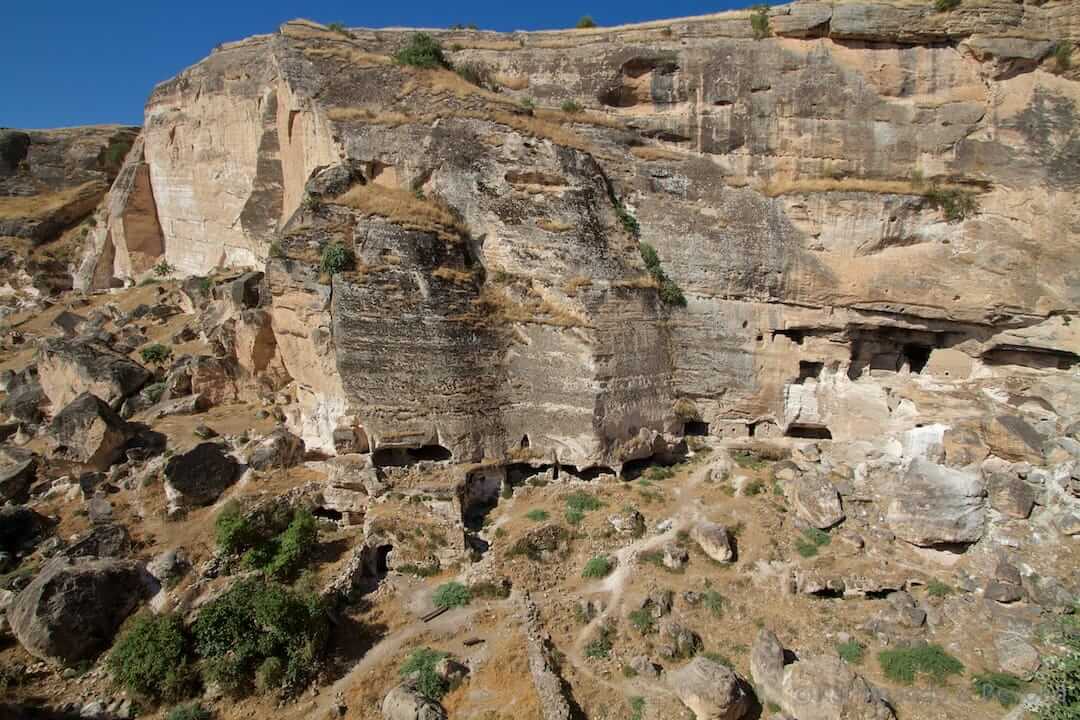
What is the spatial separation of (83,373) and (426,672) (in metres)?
12.8

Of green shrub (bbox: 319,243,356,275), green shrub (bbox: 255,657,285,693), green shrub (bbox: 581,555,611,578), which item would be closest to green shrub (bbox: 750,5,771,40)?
green shrub (bbox: 319,243,356,275)

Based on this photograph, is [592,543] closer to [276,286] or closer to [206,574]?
[206,574]

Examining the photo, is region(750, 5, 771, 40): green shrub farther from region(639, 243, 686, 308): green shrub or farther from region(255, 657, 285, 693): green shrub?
region(255, 657, 285, 693): green shrub

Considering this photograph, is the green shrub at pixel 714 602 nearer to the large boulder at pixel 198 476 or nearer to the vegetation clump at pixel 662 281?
the vegetation clump at pixel 662 281

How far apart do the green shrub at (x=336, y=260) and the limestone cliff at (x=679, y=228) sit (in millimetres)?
177

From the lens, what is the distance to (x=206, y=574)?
10.2m

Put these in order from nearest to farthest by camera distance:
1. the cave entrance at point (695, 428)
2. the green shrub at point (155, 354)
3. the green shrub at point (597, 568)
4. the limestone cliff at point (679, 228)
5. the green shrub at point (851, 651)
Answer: the green shrub at point (851, 651) → the green shrub at point (597, 568) → the limestone cliff at point (679, 228) → the cave entrance at point (695, 428) → the green shrub at point (155, 354)

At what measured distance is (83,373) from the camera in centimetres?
1489

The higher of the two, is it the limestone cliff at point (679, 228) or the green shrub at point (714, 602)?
the limestone cliff at point (679, 228)

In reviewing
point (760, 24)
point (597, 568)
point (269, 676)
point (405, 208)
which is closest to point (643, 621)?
point (597, 568)

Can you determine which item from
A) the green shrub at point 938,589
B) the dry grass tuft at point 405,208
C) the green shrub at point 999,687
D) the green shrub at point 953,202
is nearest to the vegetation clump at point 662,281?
the dry grass tuft at point 405,208

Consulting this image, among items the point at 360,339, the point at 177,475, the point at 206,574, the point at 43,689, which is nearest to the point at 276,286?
the point at 360,339

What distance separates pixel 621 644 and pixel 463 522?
4106 millimetres

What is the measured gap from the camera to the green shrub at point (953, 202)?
1375 centimetres
